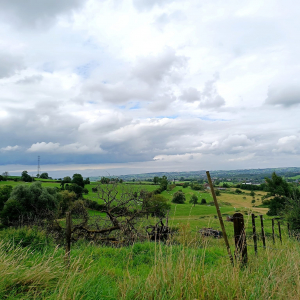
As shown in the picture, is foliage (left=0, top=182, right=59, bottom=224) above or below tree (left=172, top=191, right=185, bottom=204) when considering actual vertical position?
above

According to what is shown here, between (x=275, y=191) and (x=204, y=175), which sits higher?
(x=204, y=175)

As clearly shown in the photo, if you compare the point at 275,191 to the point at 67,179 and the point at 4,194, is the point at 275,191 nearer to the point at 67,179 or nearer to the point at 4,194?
the point at 4,194

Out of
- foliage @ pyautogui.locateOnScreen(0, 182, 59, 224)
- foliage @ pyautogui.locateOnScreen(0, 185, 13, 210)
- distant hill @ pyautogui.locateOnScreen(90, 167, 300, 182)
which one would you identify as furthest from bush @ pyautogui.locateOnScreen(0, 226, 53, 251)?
foliage @ pyautogui.locateOnScreen(0, 185, 13, 210)

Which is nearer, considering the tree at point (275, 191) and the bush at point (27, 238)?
the bush at point (27, 238)

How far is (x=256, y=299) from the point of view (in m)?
3.02

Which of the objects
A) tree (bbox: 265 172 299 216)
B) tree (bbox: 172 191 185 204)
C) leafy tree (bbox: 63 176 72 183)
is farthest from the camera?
leafy tree (bbox: 63 176 72 183)

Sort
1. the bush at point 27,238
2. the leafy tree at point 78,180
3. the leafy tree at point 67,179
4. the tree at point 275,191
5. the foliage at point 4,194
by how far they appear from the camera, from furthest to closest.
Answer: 1. the leafy tree at point 67,179
2. the leafy tree at point 78,180
3. the tree at point 275,191
4. the foliage at point 4,194
5. the bush at point 27,238

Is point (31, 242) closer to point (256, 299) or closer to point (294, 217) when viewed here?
point (256, 299)

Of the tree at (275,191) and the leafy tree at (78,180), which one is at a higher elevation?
the leafy tree at (78,180)

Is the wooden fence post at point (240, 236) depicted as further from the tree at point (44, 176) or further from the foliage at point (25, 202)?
the tree at point (44, 176)

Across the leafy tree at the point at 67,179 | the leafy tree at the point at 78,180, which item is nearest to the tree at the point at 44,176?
the leafy tree at the point at 67,179

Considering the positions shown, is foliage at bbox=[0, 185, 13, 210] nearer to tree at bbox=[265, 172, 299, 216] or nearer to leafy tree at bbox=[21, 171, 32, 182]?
leafy tree at bbox=[21, 171, 32, 182]

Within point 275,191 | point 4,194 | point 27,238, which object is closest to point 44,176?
point 4,194

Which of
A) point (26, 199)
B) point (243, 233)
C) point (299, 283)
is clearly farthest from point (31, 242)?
point (26, 199)
